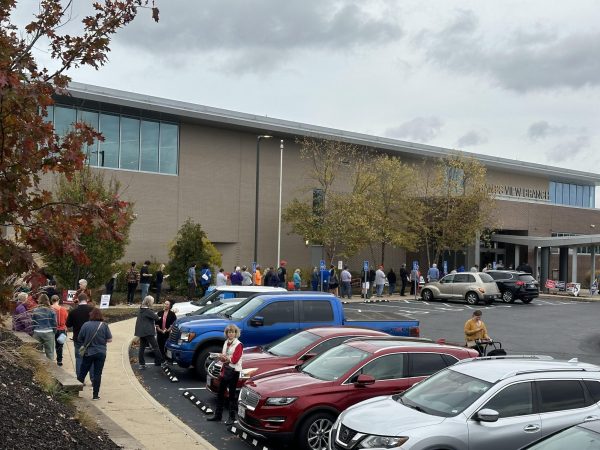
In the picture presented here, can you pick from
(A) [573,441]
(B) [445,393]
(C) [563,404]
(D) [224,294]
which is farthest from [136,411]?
(D) [224,294]

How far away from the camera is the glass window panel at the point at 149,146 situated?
3819 cm

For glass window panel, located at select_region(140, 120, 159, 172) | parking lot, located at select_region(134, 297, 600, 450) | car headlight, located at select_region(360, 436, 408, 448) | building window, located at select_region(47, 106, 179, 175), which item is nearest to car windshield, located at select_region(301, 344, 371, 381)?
parking lot, located at select_region(134, 297, 600, 450)

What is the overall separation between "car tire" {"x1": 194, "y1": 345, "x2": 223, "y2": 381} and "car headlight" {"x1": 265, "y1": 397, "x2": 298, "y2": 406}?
16.8 feet

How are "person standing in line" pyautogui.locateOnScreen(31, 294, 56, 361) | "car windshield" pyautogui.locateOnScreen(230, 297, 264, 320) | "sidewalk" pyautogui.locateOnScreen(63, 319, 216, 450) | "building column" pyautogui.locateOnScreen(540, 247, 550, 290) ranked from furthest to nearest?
1. "building column" pyautogui.locateOnScreen(540, 247, 550, 290)
2. "car windshield" pyautogui.locateOnScreen(230, 297, 264, 320)
3. "person standing in line" pyautogui.locateOnScreen(31, 294, 56, 361)
4. "sidewalk" pyautogui.locateOnScreen(63, 319, 216, 450)

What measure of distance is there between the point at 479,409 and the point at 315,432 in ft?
8.32

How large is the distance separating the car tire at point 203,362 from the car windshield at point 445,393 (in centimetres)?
656

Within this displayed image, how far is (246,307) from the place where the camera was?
52.5 ft

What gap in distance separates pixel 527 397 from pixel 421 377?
2187mm

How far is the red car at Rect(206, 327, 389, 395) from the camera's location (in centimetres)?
1255

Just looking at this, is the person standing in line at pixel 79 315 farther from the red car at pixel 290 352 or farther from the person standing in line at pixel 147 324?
the red car at pixel 290 352

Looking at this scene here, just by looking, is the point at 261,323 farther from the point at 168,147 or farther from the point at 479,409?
the point at 168,147

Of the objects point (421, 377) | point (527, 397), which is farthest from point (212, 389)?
point (527, 397)

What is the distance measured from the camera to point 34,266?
19.8ft

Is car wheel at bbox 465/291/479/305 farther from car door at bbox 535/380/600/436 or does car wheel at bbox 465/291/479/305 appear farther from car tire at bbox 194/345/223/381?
car door at bbox 535/380/600/436
